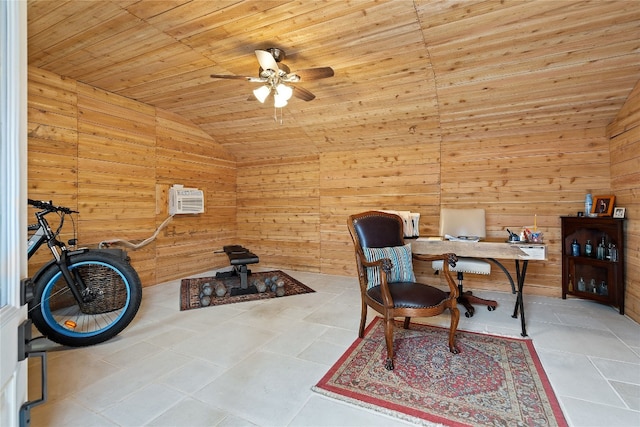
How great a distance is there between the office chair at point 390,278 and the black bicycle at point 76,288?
1994 mm

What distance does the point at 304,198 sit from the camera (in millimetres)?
5469

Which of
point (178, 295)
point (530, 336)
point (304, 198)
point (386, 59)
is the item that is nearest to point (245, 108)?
point (304, 198)

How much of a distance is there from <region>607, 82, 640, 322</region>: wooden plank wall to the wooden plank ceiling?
0.18 metres

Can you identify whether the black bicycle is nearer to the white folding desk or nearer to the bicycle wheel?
the bicycle wheel

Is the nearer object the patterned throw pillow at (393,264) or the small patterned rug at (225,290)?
the patterned throw pillow at (393,264)

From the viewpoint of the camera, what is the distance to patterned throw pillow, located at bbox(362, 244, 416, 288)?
8.75ft

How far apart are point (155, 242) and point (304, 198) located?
244 centimetres

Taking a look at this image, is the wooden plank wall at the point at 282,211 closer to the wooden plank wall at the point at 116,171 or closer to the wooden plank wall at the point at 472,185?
the wooden plank wall at the point at 472,185

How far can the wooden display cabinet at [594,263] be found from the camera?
3.25m

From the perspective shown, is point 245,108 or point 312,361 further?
point 245,108

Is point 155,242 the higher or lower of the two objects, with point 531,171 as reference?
lower

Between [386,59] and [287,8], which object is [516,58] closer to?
[386,59]

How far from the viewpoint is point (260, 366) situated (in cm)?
224

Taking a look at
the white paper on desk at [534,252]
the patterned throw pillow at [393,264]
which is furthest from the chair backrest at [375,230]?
the white paper on desk at [534,252]
